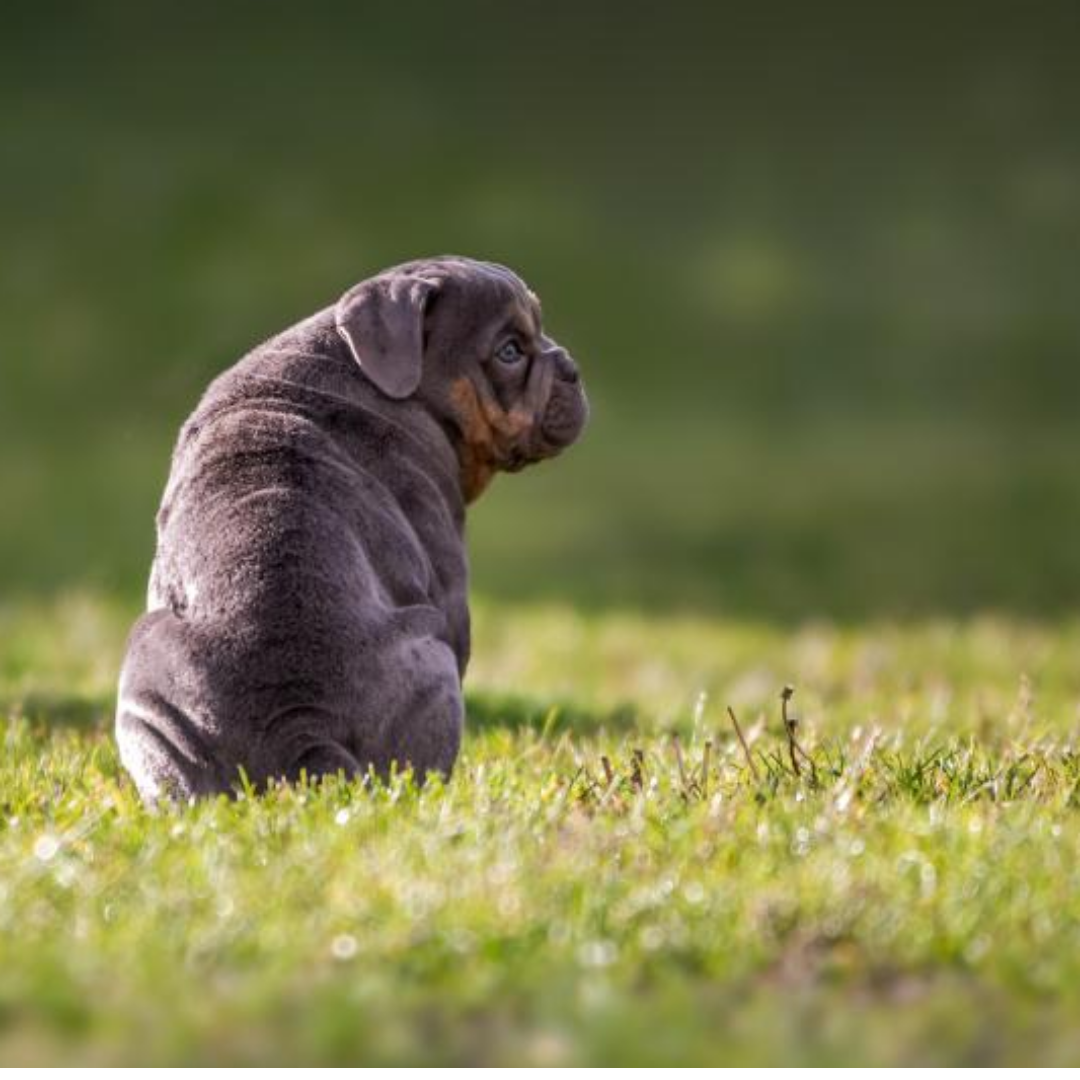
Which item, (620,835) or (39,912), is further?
(620,835)

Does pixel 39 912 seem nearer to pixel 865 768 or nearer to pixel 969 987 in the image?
pixel 969 987

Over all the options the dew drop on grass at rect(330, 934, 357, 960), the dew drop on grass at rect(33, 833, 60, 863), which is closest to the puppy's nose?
the dew drop on grass at rect(33, 833, 60, 863)

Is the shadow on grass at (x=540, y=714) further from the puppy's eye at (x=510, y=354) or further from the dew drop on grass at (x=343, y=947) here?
the dew drop on grass at (x=343, y=947)

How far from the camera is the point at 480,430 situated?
6.02 m

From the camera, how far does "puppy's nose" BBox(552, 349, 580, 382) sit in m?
6.20

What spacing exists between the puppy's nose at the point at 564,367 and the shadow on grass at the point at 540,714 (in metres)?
1.61

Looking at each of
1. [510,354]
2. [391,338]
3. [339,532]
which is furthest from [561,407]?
[339,532]

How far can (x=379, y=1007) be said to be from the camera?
359 cm

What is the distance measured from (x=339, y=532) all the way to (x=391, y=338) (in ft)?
2.18

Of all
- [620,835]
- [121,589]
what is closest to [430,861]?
[620,835]

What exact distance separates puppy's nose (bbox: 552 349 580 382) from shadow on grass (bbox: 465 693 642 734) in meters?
1.61

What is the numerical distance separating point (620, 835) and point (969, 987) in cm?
107

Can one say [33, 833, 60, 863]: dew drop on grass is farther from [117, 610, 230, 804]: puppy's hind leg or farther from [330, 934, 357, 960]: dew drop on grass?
[330, 934, 357, 960]: dew drop on grass

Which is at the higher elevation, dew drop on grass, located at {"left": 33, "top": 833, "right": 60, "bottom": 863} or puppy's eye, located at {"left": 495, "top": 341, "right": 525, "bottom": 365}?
puppy's eye, located at {"left": 495, "top": 341, "right": 525, "bottom": 365}
